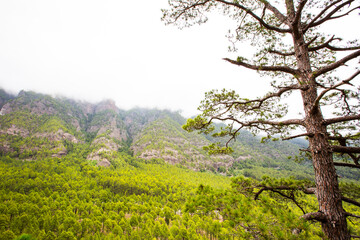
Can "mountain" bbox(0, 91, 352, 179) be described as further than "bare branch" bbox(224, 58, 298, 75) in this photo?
Yes

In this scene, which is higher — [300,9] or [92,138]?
[300,9]

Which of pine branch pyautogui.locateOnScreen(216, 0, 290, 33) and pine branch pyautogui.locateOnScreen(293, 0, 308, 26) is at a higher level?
pine branch pyautogui.locateOnScreen(216, 0, 290, 33)

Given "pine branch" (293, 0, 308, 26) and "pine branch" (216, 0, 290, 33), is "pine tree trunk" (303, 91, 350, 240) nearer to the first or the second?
"pine branch" (293, 0, 308, 26)

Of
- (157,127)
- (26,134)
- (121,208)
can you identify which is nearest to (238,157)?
(157,127)

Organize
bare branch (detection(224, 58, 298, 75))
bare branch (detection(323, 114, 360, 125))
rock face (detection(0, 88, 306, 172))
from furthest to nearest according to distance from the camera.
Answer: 1. rock face (detection(0, 88, 306, 172))
2. bare branch (detection(224, 58, 298, 75))
3. bare branch (detection(323, 114, 360, 125))

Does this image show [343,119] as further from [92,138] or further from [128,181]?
[92,138]

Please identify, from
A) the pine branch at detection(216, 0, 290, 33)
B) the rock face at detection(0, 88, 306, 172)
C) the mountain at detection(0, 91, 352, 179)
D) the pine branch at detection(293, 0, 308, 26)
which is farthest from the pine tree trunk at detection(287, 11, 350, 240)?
the rock face at detection(0, 88, 306, 172)

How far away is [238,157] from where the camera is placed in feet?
409

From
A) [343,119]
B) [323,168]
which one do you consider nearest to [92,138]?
[323,168]

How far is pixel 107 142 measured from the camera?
369ft

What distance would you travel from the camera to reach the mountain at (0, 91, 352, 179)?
86.9 m

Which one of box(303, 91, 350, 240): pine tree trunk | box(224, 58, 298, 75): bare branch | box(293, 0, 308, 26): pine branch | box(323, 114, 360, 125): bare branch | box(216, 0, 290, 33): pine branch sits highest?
box(216, 0, 290, 33): pine branch

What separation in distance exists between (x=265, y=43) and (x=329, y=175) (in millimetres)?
4170

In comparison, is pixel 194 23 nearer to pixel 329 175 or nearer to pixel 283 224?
pixel 329 175
